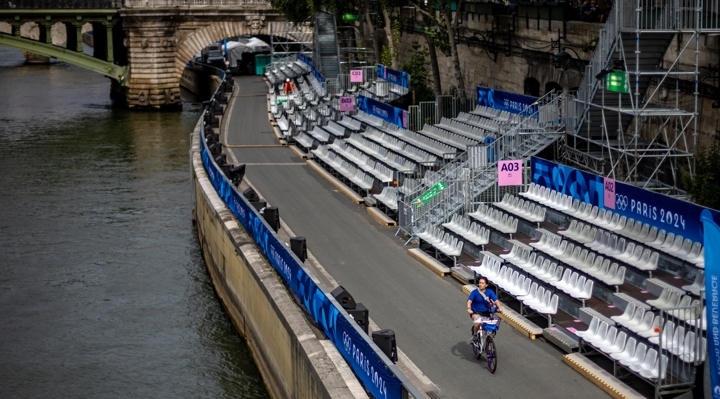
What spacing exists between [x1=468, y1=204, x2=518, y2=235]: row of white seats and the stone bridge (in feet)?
178

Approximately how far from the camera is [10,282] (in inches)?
1480

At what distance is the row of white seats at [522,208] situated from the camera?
29.8m

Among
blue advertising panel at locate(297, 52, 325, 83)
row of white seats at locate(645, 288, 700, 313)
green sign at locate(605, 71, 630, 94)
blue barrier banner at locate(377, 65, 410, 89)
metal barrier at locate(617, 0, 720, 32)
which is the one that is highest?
metal barrier at locate(617, 0, 720, 32)

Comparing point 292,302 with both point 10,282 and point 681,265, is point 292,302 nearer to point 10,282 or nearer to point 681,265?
point 681,265

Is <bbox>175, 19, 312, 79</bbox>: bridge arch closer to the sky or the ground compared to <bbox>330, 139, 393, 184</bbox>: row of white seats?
closer to the sky

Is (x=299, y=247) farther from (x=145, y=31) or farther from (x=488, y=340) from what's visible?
(x=145, y=31)

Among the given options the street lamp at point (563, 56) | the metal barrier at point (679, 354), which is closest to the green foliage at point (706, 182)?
the metal barrier at point (679, 354)

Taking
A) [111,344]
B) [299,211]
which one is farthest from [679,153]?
[111,344]

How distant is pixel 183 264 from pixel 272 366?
45.4 ft

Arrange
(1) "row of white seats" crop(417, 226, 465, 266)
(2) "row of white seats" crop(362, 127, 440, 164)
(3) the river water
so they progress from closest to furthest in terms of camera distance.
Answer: (3) the river water, (1) "row of white seats" crop(417, 226, 465, 266), (2) "row of white seats" crop(362, 127, 440, 164)

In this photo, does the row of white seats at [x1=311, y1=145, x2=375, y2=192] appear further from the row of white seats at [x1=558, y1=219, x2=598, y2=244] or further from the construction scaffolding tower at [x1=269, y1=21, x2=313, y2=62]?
the construction scaffolding tower at [x1=269, y1=21, x2=313, y2=62]

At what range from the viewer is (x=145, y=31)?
8425 cm

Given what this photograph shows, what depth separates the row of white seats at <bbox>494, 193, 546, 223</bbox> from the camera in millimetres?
29752

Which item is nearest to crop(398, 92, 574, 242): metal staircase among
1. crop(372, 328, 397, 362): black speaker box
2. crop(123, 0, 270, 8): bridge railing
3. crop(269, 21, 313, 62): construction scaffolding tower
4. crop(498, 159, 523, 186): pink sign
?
crop(498, 159, 523, 186): pink sign
